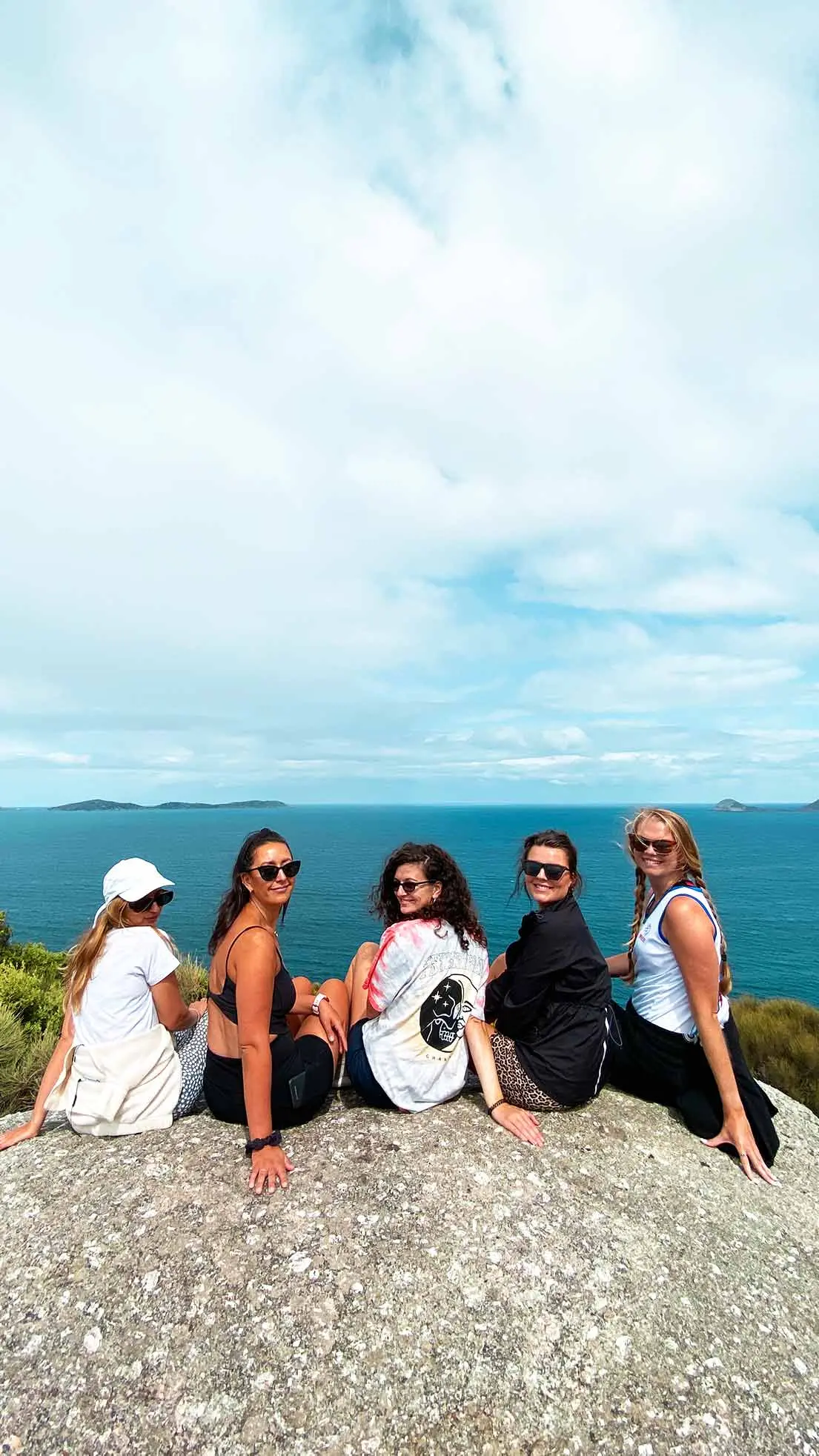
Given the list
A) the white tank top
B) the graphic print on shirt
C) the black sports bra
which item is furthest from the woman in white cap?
the white tank top

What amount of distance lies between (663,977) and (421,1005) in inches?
76.6

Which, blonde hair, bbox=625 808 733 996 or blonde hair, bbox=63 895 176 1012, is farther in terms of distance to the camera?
blonde hair, bbox=625 808 733 996

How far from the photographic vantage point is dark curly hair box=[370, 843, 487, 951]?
5.39 metres

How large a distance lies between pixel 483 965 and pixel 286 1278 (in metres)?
2.31

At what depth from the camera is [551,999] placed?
214 inches

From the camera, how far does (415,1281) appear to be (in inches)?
159

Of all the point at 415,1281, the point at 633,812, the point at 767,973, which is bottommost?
the point at 767,973

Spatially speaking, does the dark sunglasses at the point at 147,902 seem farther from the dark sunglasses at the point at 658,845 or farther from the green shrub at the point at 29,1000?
the green shrub at the point at 29,1000

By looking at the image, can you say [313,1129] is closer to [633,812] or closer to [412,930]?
[412,930]

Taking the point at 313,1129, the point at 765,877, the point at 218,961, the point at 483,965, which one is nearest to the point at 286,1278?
the point at 313,1129

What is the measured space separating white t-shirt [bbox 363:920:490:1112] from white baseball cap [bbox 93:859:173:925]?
1.77 m

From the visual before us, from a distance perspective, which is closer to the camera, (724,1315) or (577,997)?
(724,1315)

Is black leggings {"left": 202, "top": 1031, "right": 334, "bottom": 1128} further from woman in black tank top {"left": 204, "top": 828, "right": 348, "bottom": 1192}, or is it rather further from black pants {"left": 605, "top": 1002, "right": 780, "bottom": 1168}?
black pants {"left": 605, "top": 1002, "right": 780, "bottom": 1168}

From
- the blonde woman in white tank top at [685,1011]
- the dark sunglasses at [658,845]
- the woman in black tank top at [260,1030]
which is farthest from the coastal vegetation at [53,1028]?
the dark sunglasses at [658,845]
